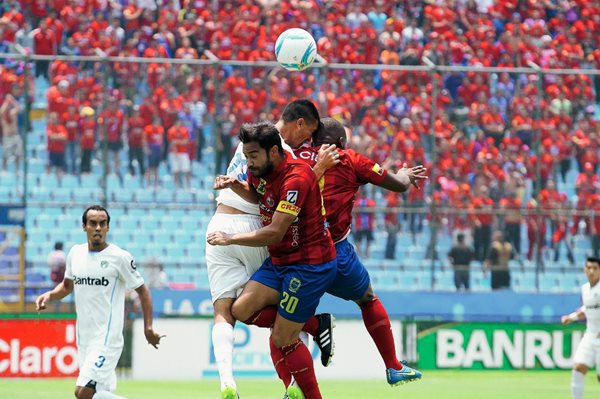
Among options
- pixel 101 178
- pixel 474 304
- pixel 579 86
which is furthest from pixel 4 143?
pixel 579 86

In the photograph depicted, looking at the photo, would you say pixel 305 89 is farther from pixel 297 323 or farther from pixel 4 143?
pixel 297 323

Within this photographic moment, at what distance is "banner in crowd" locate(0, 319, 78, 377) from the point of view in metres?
17.9

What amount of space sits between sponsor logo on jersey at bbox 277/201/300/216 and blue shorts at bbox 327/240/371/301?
1.11 meters

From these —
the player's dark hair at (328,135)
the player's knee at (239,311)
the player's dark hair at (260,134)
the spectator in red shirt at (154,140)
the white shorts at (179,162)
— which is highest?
the spectator in red shirt at (154,140)

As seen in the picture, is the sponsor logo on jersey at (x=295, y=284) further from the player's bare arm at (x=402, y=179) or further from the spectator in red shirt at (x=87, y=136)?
the spectator in red shirt at (x=87, y=136)

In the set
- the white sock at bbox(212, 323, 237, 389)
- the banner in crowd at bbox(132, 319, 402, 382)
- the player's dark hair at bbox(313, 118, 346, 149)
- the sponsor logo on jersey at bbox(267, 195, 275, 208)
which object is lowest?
the banner in crowd at bbox(132, 319, 402, 382)

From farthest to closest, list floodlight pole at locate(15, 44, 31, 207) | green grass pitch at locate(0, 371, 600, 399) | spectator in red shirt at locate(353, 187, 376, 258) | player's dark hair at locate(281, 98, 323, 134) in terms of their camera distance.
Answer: spectator in red shirt at locate(353, 187, 376, 258) < floodlight pole at locate(15, 44, 31, 207) < green grass pitch at locate(0, 371, 600, 399) < player's dark hair at locate(281, 98, 323, 134)

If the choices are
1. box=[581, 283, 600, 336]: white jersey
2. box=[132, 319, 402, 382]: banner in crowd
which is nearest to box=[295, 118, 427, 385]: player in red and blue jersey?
box=[581, 283, 600, 336]: white jersey

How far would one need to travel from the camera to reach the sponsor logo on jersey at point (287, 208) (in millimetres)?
8930

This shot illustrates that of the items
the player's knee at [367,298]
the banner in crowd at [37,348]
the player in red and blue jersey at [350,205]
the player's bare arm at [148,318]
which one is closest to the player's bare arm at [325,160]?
the player in red and blue jersey at [350,205]

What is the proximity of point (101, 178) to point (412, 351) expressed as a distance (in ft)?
18.3

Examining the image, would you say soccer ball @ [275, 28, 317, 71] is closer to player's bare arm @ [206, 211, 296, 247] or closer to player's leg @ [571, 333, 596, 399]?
player's bare arm @ [206, 211, 296, 247]

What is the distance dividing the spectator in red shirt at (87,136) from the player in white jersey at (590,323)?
8.30 metres

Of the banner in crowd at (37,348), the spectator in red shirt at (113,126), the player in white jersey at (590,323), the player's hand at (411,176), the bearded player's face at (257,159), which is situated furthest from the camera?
the spectator in red shirt at (113,126)
